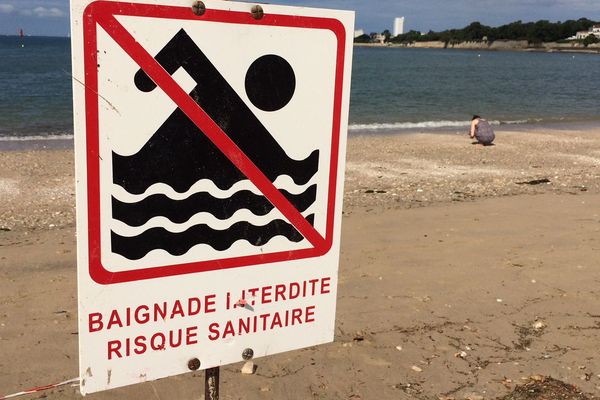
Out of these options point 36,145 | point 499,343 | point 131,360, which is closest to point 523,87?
point 36,145

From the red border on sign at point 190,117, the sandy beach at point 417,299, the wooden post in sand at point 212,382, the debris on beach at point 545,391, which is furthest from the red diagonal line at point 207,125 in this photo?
the debris on beach at point 545,391

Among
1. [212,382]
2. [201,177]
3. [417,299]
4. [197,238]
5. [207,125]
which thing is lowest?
[417,299]

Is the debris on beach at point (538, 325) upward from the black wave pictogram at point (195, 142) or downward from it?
downward

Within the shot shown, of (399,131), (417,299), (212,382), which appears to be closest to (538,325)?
(417,299)

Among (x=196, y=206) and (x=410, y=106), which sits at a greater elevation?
(x=196, y=206)

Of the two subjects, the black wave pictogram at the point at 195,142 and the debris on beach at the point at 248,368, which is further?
the debris on beach at the point at 248,368

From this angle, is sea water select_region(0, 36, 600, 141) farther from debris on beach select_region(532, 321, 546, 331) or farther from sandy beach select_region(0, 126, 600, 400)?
debris on beach select_region(532, 321, 546, 331)

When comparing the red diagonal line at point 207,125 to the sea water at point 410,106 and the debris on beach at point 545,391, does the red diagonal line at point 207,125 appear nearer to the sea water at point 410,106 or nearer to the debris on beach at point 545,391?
the debris on beach at point 545,391

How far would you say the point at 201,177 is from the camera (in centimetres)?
158

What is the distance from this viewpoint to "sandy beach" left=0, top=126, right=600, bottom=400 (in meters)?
3.76

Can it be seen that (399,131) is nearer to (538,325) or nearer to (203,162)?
(538,325)

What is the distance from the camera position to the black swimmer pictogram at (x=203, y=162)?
1494 mm

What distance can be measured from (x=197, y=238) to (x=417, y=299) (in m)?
3.81

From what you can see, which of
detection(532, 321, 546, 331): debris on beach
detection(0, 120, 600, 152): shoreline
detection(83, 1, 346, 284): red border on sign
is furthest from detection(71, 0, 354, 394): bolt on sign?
detection(0, 120, 600, 152): shoreline
